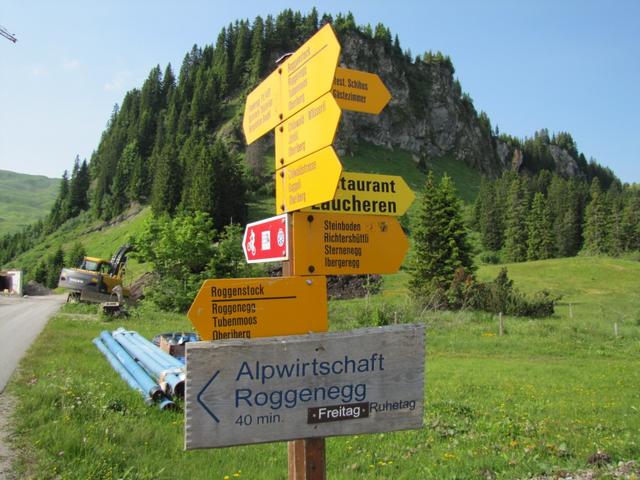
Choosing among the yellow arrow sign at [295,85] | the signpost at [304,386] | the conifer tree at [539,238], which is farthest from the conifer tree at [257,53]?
the signpost at [304,386]

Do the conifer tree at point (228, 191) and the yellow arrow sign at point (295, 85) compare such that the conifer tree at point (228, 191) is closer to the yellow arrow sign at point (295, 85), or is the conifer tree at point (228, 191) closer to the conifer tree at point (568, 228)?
the conifer tree at point (568, 228)

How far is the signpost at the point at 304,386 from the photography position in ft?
10.8

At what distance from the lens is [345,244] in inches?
150

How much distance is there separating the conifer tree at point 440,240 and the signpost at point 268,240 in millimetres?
39265

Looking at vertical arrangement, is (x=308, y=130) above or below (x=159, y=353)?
above

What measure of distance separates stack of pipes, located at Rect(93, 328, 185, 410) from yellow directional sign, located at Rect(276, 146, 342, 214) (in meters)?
5.22

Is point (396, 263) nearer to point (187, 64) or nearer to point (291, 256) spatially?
point (291, 256)

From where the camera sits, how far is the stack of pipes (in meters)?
8.42

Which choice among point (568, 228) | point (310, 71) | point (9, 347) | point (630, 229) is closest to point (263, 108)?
point (310, 71)

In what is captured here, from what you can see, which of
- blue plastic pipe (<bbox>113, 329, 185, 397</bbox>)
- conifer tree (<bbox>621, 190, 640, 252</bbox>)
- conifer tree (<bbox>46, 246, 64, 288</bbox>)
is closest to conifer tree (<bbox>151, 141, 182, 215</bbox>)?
conifer tree (<bbox>46, 246, 64, 288</bbox>)

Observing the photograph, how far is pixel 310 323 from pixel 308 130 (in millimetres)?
1385

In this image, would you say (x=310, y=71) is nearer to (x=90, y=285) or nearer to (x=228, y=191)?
(x=90, y=285)

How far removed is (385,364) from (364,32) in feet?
502

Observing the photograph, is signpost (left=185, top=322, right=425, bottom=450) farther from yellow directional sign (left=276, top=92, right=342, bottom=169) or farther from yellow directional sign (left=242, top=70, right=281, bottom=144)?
yellow directional sign (left=242, top=70, right=281, bottom=144)
